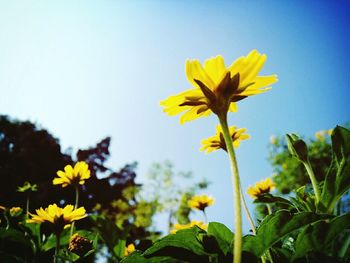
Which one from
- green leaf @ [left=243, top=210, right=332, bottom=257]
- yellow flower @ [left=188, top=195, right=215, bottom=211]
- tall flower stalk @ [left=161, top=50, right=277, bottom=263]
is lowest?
green leaf @ [left=243, top=210, right=332, bottom=257]

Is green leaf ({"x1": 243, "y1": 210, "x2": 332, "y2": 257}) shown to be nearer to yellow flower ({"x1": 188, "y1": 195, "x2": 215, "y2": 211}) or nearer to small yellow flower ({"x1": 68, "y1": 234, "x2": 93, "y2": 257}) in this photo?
small yellow flower ({"x1": 68, "y1": 234, "x2": 93, "y2": 257})

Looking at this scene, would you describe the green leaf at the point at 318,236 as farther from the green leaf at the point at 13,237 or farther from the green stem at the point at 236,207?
the green leaf at the point at 13,237

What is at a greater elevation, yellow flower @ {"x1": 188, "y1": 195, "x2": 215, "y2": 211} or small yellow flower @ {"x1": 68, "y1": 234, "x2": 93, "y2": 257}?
yellow flower @ {"x1": 188, "y1": 195, "x2": 215, "y2": 211}

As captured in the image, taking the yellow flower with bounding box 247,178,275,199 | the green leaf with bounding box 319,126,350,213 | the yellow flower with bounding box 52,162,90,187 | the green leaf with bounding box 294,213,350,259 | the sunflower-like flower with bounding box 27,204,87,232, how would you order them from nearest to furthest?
the green leaf with bounding box 294,213,350,259 → the green leaf with bounding box 319,126,350,213 → the sunflower-like flower with bounding box 27,204,87,232 → the yellow flower with bounding box 52,162,90,187 → the yellow flower with bounding box 247,178,275,199

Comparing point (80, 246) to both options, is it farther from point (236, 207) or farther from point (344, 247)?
point (344, 247)

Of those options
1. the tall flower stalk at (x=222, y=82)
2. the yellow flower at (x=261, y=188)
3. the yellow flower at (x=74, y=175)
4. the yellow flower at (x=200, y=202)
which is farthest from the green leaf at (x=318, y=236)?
the yellow flower at (x=200, y=202)

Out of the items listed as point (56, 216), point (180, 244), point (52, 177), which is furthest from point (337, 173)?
point (52, 177)

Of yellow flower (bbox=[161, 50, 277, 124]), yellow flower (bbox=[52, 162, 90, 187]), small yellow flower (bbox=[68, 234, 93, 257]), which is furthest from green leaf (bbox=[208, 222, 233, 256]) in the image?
yellow flower (bbox=[52, 162, 90, 187])
